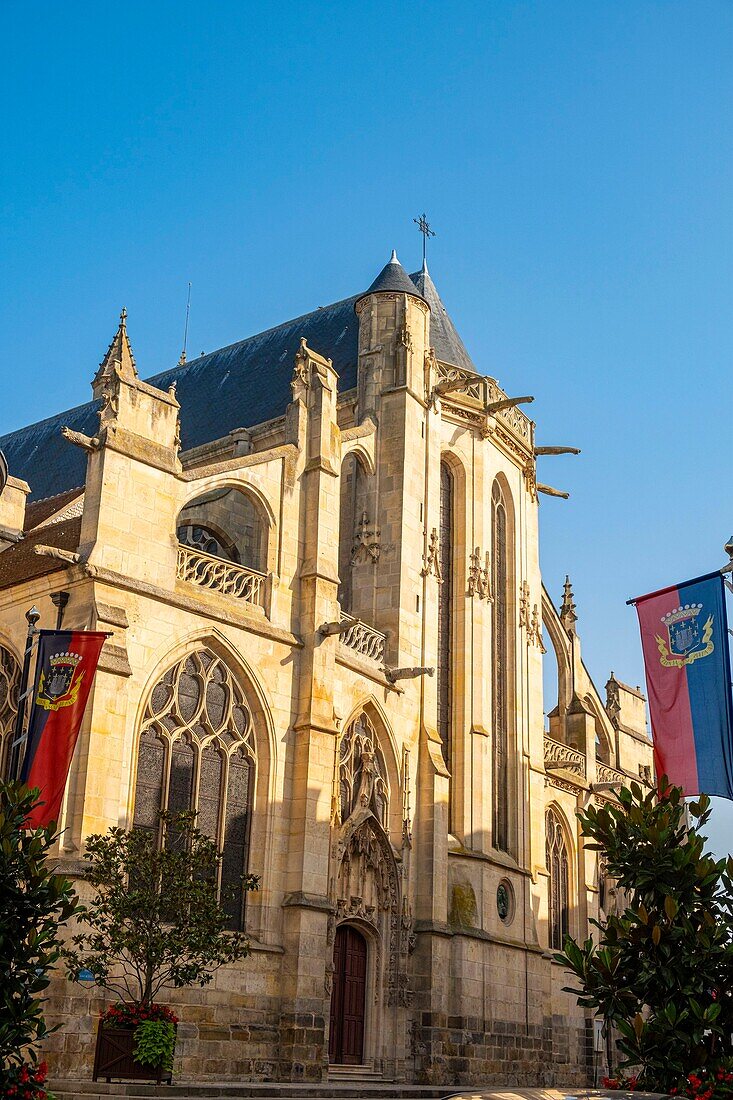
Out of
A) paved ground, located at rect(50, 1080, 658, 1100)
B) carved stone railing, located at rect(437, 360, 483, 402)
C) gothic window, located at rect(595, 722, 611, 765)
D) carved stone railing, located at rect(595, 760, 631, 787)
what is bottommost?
paved ground, located at rect(50, 1080, 658, 1100)

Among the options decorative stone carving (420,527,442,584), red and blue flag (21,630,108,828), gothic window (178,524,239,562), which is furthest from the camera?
decorative stone carving (420,527,442,584)

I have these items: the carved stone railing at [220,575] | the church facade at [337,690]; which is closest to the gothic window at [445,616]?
the church facade at [337,690]

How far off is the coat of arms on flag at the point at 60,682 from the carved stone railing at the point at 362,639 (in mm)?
7256

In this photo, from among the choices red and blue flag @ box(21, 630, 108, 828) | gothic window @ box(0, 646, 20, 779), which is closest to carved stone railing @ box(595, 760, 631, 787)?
gothic window @ box(0, 646, 20, 779)

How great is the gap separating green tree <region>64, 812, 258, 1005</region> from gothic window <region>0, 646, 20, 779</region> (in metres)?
3.00

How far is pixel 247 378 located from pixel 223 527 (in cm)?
783

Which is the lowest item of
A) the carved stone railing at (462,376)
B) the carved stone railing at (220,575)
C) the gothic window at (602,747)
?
the carved stone railing at (220,575)

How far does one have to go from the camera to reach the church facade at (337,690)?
17.8 meters

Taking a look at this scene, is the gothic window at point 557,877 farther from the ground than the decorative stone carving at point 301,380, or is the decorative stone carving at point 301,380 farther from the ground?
the decorative stone carving at point 301,380

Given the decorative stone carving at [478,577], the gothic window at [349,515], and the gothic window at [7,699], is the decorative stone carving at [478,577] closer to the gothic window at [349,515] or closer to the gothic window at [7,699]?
the gothic window at [349,515]

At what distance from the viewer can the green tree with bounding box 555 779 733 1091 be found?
12000 millimetres

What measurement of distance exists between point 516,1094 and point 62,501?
19874 millimetres

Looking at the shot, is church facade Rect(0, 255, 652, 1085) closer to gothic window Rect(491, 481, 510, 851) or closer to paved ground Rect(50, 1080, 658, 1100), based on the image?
gothic window Rect(491, 481, 510, 851)

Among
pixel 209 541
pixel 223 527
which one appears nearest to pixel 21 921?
pixel 223 527
